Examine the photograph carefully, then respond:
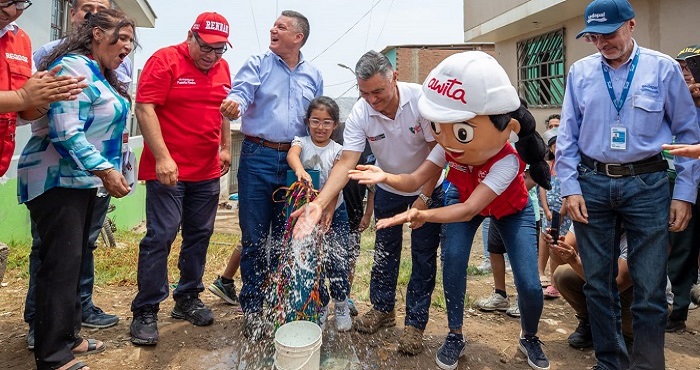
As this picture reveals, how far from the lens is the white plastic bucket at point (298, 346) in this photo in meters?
2.72

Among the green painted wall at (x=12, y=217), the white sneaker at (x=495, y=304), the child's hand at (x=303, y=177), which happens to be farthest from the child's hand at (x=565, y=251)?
the green painted wall at (x=12, y=217)

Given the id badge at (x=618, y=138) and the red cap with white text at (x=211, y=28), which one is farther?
the red cap with white text at (x=211, y=28)

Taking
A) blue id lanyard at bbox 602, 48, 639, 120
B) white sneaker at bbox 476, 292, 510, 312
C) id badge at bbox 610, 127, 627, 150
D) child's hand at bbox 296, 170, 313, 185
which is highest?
blue id lanyard at bbox 602, 48, 639, 120

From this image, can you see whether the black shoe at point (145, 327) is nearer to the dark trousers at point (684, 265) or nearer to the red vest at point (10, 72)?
the red vest at point (10, 72)

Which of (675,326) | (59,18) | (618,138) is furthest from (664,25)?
(59,18)

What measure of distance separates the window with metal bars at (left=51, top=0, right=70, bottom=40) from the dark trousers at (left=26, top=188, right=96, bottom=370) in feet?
18.3

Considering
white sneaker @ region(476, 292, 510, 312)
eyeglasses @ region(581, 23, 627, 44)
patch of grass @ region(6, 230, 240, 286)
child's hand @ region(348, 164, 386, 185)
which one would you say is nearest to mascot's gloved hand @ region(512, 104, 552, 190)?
eyeglasses @ region(581, 23, 627, 44)

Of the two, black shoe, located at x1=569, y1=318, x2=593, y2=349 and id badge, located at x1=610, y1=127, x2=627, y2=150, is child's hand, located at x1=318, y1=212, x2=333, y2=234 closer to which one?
id badge, located at x1=610, y1=127, x2=627, y2=150

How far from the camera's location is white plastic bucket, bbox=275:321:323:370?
2.72 m

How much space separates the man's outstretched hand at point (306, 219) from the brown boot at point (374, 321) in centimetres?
115

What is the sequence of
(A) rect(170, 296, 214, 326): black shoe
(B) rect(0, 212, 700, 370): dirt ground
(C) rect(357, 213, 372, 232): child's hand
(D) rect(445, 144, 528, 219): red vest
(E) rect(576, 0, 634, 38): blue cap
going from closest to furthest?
Answer: (E) rect(576, 0, 634, 38): blue cap → (D) rect(445, 144, 528, 219): red vest → (B) rect(0, 212, 700, 370): dirt ground → (A) rect(170, 296, 214, 326): black shoe → (C) rect(357, 213, 372, 232): child's hand

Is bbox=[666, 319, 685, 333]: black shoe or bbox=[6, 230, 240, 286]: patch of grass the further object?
bbox=[6, 230, 240, 286]: patch of grass

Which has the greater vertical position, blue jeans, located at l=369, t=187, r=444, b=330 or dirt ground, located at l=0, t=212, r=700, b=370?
blue jeans, located at l=369, t=187, r=444, b=330

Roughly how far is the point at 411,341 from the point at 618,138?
74.5 inches
